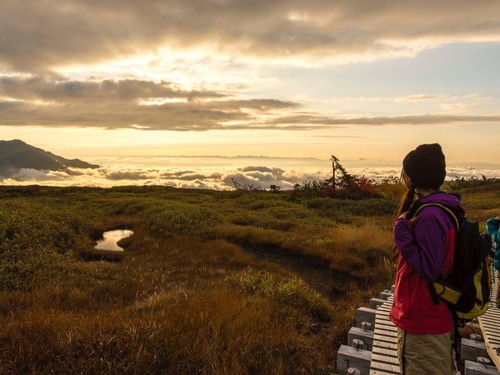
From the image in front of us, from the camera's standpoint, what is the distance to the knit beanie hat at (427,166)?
3.45 metres

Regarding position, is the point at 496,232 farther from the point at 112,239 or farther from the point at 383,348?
the point at 112,239

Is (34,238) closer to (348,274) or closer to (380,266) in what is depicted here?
(348,274)

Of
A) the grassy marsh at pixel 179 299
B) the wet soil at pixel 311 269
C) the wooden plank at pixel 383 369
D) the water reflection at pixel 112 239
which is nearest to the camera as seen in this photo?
the wooden plank at pixel 383 369

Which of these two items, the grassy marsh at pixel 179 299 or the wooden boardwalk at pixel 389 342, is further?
the grassy marsh at pixel 179 299

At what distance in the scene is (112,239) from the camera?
20172mm

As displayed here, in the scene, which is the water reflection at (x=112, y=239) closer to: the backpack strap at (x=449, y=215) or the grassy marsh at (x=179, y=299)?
the grassy marsh at (x=179, y=299)

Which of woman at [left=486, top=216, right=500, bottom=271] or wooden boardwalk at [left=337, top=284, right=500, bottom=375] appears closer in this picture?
wooden boardwalk at [left=337, top=284, right=500, bottom=375]

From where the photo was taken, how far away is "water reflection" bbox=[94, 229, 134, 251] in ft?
59.4

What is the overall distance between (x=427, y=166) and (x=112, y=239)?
18.8 meters

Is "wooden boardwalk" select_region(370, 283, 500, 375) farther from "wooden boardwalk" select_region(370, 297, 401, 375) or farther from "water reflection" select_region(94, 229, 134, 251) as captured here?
"water reflection" select_region(94, 229, 134, 251)

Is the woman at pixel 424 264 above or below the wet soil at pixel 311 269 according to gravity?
above

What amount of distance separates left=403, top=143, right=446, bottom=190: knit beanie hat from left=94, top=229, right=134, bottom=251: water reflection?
52.8 ft

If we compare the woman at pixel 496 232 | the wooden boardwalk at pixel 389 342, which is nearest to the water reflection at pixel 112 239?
the wooden boardwalk at pixel 389 342

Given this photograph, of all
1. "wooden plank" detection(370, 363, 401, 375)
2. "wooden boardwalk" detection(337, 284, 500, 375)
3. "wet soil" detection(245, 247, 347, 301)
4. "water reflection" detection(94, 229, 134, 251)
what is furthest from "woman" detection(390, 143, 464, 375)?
"water reflection" detection(94, 229, 134, 251)
